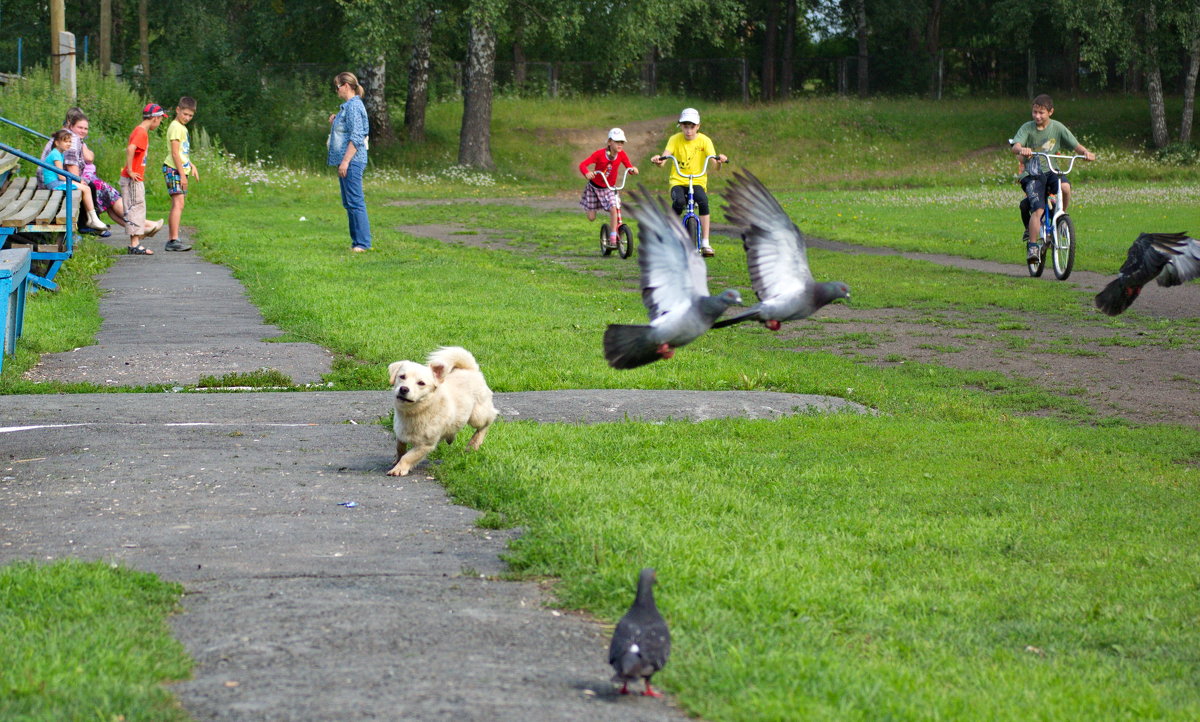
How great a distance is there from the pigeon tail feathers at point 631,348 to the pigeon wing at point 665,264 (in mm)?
146

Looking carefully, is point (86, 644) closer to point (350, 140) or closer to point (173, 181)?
point (350, 140)

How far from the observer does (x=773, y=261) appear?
18.8ft

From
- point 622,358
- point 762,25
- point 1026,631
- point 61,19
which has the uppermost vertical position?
point 762,25

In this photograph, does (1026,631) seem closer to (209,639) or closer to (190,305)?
(209,639)

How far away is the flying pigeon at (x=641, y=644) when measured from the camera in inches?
171

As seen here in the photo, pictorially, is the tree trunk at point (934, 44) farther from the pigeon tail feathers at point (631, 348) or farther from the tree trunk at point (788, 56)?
the pigeon tail feathers at point (631, 348)

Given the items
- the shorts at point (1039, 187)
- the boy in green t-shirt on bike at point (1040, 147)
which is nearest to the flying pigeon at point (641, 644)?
the boy in green t-shirt on bike at point (1040, 147)

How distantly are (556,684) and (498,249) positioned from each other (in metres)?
17.4

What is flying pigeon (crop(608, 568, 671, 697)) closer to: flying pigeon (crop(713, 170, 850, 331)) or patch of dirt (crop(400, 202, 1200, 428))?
flying pigeon (crop(713, 170, 850, 331))

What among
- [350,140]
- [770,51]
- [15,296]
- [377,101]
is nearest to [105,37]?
[377,101]

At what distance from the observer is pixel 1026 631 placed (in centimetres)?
536

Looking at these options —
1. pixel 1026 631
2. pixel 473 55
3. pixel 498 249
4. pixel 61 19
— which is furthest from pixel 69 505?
pixel 473 55

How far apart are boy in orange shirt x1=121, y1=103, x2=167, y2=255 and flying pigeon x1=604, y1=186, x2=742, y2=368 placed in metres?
14.2

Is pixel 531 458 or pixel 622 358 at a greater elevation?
pixel 622 358
